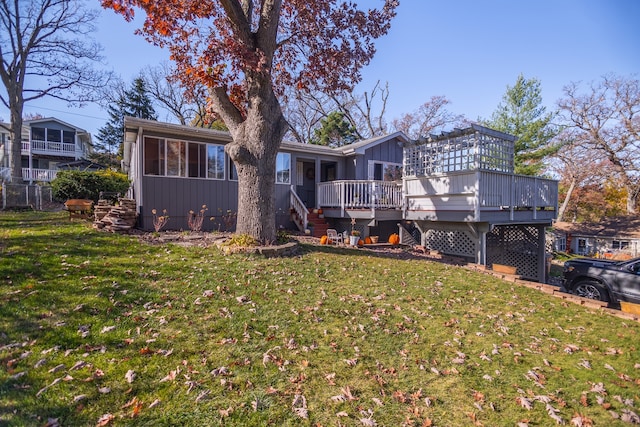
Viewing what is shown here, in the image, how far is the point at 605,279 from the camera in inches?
286

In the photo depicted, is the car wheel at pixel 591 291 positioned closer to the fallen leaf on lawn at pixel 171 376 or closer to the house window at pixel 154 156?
the fallen leaf on lawn at pixel 171 376

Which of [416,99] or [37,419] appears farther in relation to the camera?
[416,99]

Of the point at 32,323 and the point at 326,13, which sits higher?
the point at 326,13

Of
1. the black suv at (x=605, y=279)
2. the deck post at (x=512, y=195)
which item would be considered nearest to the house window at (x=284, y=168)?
the deck post at (x=512, y=195)

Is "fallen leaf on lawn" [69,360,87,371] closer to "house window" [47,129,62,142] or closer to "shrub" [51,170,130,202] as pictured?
"shrub" [51,170,130,202]

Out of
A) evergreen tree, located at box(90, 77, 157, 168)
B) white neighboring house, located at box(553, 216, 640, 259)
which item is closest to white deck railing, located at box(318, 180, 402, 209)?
white neighboring house, located at box(553, 216, 640, 259)

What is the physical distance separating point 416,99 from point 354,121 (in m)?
5.92

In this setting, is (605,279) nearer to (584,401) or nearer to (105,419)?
(584,401)

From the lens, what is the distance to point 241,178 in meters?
7.37

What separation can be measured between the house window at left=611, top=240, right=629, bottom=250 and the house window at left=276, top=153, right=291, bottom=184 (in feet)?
83.3

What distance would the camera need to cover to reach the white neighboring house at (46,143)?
2817 centimetres

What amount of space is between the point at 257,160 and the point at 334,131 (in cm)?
2041

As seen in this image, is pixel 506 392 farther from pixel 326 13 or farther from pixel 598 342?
pixel 326 13

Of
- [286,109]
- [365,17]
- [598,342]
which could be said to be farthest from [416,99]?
[598,342]
